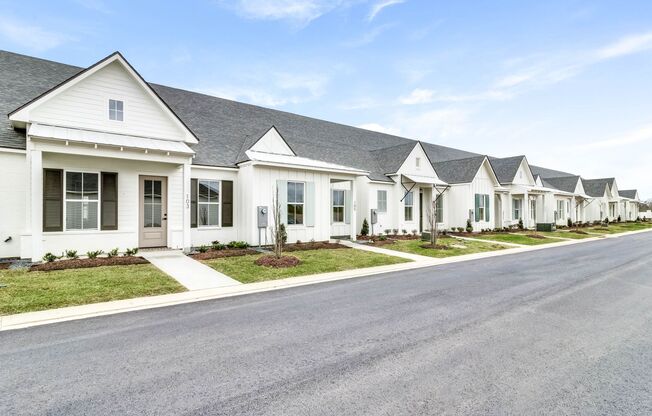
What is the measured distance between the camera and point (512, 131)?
31109mm

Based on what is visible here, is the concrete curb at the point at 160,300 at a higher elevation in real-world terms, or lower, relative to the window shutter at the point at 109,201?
lower

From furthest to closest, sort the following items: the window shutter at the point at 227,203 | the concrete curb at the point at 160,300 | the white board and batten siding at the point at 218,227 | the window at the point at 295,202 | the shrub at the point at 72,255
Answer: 1. the window at the point at 295,202
2. the window shutter at the point at 227,203
3. the white board and batten siding at the point at 218,227
4. the shrub at the point at 72,255
5. the concrete curb at the point at 160,300

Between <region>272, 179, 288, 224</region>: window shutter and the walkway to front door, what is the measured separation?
4639 millimetres

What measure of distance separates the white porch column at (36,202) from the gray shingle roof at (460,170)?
24.4 metres

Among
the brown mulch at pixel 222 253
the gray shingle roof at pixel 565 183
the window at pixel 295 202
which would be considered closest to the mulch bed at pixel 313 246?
the window at pixel 295 202

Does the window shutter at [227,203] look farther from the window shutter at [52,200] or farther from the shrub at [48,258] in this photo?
the shrub at [48,258]

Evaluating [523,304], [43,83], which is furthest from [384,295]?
[43,83]

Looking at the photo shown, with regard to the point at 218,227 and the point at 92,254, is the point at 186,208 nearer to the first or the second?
the point at 218,227

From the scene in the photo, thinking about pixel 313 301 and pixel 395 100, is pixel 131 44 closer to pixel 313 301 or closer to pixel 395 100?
pixel 313 301

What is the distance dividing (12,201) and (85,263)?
12.6 feet

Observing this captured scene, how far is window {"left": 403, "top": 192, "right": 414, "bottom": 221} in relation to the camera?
2202 centimetres

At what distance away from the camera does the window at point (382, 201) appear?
2098cm

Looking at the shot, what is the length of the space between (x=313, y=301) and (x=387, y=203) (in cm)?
1518

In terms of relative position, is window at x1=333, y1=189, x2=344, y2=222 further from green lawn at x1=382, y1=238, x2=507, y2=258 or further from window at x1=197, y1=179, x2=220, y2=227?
window at x1=197, y1=179, x2=220, y2=227
